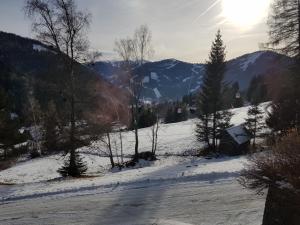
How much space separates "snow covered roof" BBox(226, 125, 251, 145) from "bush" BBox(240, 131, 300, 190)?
2862 cm

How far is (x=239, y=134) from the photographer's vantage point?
124ft

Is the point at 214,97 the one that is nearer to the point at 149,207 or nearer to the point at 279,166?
the point at 149,207

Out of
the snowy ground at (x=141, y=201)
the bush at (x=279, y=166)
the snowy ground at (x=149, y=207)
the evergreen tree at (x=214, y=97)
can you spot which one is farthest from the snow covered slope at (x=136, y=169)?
the bush at (x=279, y=166)

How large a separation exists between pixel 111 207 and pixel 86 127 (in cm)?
1206

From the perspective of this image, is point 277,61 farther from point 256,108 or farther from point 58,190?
point 256,108

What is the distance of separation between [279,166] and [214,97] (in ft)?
101

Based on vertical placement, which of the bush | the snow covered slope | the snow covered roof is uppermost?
the bush

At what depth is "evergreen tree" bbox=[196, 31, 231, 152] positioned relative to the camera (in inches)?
1501

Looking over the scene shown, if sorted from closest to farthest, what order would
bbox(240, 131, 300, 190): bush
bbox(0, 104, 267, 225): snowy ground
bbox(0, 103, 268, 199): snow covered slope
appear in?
bbox(240, 131, 300, 190): bush
bbox(0, 104, 267, 225): snowy ground
bbox(0, 103, 268, 199): snow covered slope

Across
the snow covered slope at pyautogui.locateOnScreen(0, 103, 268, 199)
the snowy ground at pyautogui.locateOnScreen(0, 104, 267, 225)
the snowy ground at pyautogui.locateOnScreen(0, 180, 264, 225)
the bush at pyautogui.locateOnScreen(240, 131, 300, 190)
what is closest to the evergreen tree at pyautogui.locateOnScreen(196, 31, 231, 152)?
the snow covered slope at pyautogui.locateOnScreen(0, 103, 268, 199)

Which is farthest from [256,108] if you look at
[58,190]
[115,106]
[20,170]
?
[58,190]

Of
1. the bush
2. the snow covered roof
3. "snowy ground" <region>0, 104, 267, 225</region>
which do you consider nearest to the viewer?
the bush

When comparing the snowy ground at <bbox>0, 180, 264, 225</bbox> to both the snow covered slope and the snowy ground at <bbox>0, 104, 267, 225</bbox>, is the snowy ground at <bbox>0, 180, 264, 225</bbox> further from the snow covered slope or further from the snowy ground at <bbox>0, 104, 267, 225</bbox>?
the snow covered slope

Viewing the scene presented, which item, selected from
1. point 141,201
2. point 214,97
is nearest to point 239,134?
point 214,97
